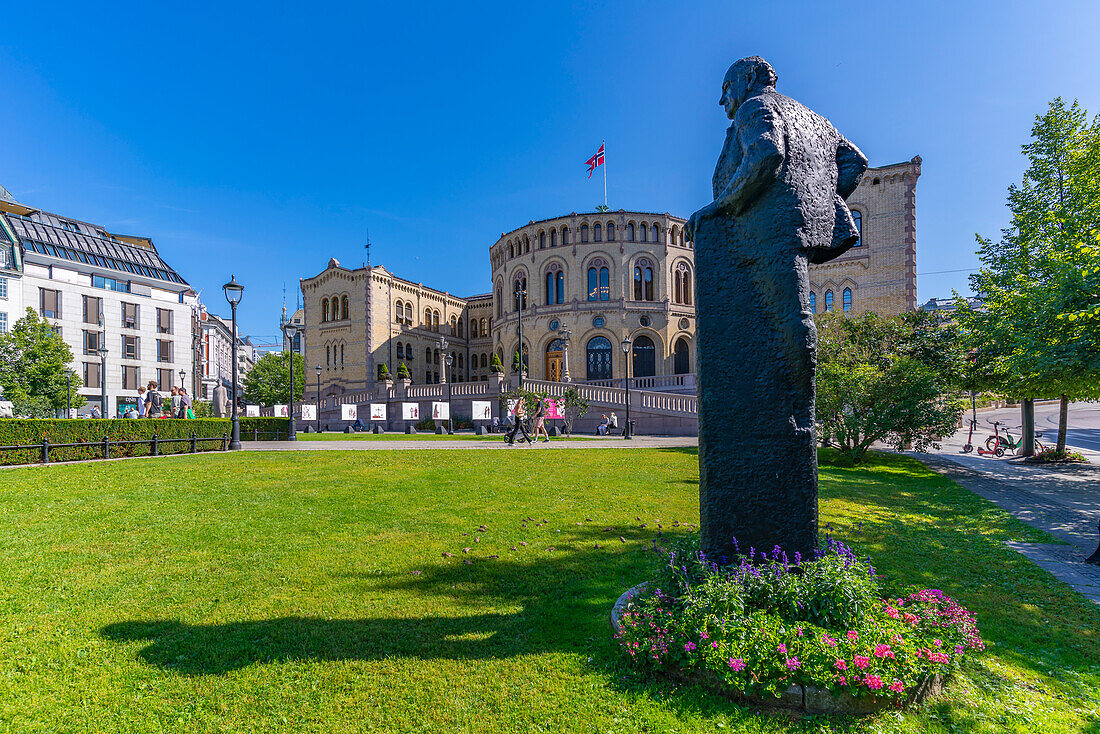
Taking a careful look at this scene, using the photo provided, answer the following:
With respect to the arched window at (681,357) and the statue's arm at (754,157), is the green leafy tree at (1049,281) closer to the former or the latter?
the statue's arm at (754,157)

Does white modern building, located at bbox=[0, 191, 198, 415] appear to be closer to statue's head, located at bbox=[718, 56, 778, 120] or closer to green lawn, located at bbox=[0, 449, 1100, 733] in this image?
green lawn, located at bbox=[0, 449, 1100, 733]

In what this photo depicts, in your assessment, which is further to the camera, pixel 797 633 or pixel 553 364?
pixel 553 364

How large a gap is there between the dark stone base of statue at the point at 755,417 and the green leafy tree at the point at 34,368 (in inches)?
1630

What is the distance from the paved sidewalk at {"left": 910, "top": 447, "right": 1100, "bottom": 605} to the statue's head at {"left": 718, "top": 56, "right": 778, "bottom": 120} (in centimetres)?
571

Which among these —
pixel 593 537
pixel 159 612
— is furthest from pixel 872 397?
pixel 159 612

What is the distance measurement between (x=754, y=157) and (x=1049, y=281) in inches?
582

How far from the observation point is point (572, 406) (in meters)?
30.8

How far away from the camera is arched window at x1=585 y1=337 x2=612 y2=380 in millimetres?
45438

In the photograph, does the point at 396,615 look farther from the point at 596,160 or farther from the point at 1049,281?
the point at 596,160

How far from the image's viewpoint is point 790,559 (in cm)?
362

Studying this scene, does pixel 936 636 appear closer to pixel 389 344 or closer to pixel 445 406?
pixel 445 406

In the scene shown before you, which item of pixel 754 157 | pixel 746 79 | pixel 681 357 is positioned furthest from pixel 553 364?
pixel 754 157

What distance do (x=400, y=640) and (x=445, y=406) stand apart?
88.9 ft

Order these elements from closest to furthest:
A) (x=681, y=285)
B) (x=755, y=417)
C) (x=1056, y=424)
Answer: (x=755, y=417), (x=1056, y=424), (x=681, y=285)
